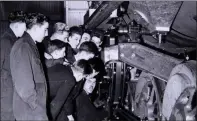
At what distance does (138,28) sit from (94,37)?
1245 mm

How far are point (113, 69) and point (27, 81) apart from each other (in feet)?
3.74

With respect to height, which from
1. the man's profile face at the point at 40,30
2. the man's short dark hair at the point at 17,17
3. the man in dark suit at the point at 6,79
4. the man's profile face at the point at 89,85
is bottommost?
the man's profile face at the point at 89,85

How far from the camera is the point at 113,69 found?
2.88 metres

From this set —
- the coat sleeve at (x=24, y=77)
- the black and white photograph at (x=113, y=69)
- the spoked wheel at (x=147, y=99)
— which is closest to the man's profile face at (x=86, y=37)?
the black and white photograph at (x=113, y=69)

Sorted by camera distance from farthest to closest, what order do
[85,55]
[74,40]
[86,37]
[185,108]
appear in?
1. [86,37]
2. [74,40]
3. [85,55]
4. [185,108]

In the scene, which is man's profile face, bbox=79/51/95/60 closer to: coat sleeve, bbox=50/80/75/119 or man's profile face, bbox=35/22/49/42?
coat sleeve, bbox=50/80/75/119

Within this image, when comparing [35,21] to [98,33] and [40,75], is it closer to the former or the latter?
[40,75]

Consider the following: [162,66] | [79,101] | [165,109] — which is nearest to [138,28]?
[162,66]

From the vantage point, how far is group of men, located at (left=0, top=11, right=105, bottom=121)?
6.56 feet

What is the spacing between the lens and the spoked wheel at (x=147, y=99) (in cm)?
234

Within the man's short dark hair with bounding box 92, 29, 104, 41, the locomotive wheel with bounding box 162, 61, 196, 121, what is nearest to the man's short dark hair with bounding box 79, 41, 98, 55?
the man's short dark hair with bounding box 92, 29, 104, 41

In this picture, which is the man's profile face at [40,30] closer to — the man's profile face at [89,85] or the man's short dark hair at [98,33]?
the man's profile face at [89,85]

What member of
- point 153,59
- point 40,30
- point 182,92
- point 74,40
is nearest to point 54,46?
point 40,30

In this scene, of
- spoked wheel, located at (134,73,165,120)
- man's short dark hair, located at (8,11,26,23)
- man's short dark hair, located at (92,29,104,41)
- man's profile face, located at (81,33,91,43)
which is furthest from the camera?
man's profile face, located at (81,33,91,43)
